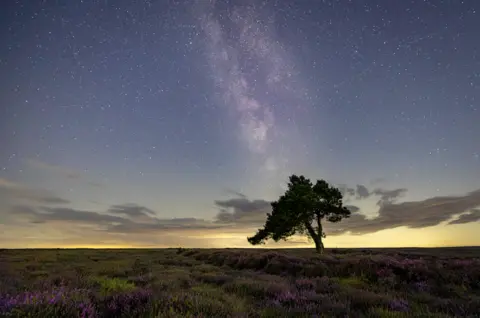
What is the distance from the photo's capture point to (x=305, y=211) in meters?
32.5

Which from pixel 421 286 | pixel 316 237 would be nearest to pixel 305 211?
pixel 316 237

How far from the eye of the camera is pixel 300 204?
32000 mm

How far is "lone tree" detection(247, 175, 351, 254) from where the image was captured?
32.4m

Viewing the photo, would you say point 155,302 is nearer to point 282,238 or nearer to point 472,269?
point 472,269

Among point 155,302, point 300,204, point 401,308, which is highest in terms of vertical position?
point 300,204

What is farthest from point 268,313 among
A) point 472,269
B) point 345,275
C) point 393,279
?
point 472,269

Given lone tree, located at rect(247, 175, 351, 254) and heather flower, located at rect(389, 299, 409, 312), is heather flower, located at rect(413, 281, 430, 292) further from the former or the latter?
lone tree, located at rect(247, 175, 351, 254)

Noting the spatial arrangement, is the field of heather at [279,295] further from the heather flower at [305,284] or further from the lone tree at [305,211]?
the lone tree at [305,211]

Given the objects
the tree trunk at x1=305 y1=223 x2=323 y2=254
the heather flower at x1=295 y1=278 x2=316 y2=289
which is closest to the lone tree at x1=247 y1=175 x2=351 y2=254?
the tree trunk at x1=305 y1=223 x2=323 y2=254

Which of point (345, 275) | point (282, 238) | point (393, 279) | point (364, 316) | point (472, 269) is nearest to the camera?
point (364, 316)

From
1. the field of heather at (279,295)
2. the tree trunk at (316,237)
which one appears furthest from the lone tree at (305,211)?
the field of heather at (279,295)

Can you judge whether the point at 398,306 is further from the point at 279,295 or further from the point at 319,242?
the point at 319,242

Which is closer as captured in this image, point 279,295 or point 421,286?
point 279,295

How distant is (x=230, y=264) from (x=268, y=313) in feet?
60.2
